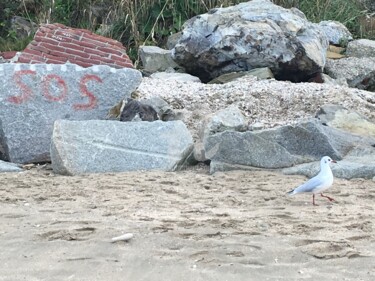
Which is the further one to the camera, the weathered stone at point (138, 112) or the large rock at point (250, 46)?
the large rock at point (250, 46)

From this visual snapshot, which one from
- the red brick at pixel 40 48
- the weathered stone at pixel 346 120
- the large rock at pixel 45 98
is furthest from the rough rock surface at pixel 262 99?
the red brick at pixel 40 48

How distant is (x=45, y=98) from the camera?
7500 mm

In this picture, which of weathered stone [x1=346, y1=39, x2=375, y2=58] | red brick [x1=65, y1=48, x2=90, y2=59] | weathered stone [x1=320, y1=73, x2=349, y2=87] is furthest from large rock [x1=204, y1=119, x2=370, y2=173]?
weathered stone [x1=346, y1=39, x2=375, y2=58]

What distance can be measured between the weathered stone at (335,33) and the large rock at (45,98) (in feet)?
15.2

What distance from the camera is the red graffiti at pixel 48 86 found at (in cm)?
751

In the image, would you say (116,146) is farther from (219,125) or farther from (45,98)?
(45,98)

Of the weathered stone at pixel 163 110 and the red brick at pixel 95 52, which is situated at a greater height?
the red brick at pixel 95 52

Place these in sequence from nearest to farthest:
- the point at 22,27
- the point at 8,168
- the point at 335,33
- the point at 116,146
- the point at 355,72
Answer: the point at 116,146, the point at 8,168, the point at 355,72, the point at 335,33, the point at 22,27

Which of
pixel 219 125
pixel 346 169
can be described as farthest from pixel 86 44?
pixel 346 169

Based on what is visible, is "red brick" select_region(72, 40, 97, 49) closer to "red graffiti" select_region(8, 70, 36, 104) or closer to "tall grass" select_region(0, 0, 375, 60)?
"red graffiti" select_region(8, 70, 36, 104)

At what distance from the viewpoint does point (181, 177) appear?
6293 millimetres

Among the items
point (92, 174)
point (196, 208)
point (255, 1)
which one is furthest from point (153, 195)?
point (255, 1)

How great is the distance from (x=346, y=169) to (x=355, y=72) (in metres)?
3.96

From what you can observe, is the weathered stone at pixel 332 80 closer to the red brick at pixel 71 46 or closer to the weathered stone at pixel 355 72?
the weathered stone at pixel 355 72
